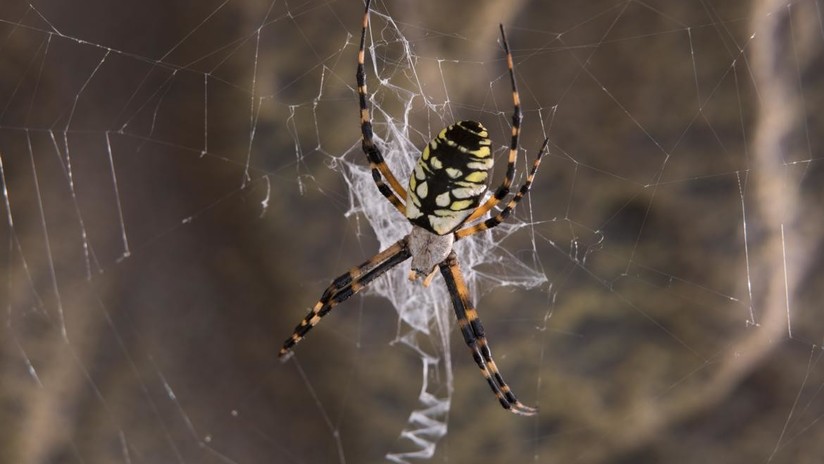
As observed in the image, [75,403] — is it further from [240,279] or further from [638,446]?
[638,446]

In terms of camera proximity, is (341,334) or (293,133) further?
(341,334)

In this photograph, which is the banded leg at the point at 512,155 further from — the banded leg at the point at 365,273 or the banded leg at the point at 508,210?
the banded leg at the point at 365,273

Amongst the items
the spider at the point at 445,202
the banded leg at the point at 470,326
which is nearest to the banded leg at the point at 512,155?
the spider at the point at 445,202

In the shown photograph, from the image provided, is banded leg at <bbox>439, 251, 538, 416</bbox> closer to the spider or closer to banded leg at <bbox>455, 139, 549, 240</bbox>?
the spider

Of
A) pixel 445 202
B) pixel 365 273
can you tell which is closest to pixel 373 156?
pixel 445 202

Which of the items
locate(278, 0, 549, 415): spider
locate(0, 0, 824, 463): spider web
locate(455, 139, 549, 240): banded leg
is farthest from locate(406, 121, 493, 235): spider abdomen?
locate(0, 0, 824, 463): spider web

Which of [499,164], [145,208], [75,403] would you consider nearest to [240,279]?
[145,208]

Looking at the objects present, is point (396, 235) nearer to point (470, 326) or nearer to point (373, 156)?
point (470, 326)
